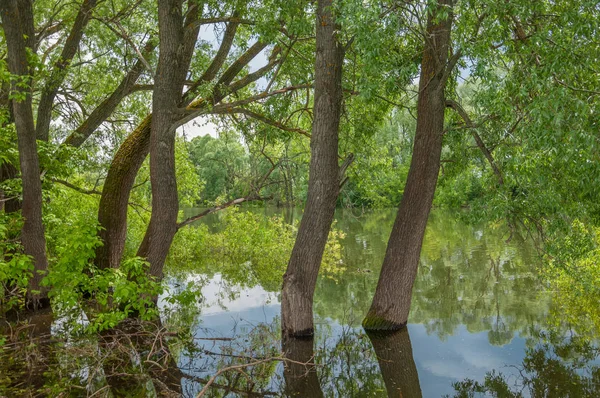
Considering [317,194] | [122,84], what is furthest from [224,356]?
[122,84]

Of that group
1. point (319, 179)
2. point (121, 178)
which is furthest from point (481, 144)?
point (121, 178)

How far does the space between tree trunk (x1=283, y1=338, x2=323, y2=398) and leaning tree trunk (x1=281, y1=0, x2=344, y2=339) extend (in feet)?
1.80

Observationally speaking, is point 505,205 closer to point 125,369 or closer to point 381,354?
point 381,354

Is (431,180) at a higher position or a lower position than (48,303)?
higher

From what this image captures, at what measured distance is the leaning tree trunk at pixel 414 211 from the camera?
8.30 meters

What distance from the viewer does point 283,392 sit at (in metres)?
5.69

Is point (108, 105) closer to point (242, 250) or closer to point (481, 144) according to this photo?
point (481, 144)

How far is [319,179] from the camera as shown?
8086 millimetres

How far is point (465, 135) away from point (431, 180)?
978 mm

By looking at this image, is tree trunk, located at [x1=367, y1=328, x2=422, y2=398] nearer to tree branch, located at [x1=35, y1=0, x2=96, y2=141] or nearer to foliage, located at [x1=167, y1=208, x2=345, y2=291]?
foliage, located at [x1=167, y1=208, x2=345, y2=291]

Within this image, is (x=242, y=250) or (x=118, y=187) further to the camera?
(x=242, y=250)

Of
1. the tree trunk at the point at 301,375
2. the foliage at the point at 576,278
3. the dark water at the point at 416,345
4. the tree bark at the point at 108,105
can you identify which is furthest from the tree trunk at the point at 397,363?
the tree bark at the point at 108,105

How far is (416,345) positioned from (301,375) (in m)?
2.26

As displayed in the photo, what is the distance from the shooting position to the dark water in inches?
235
